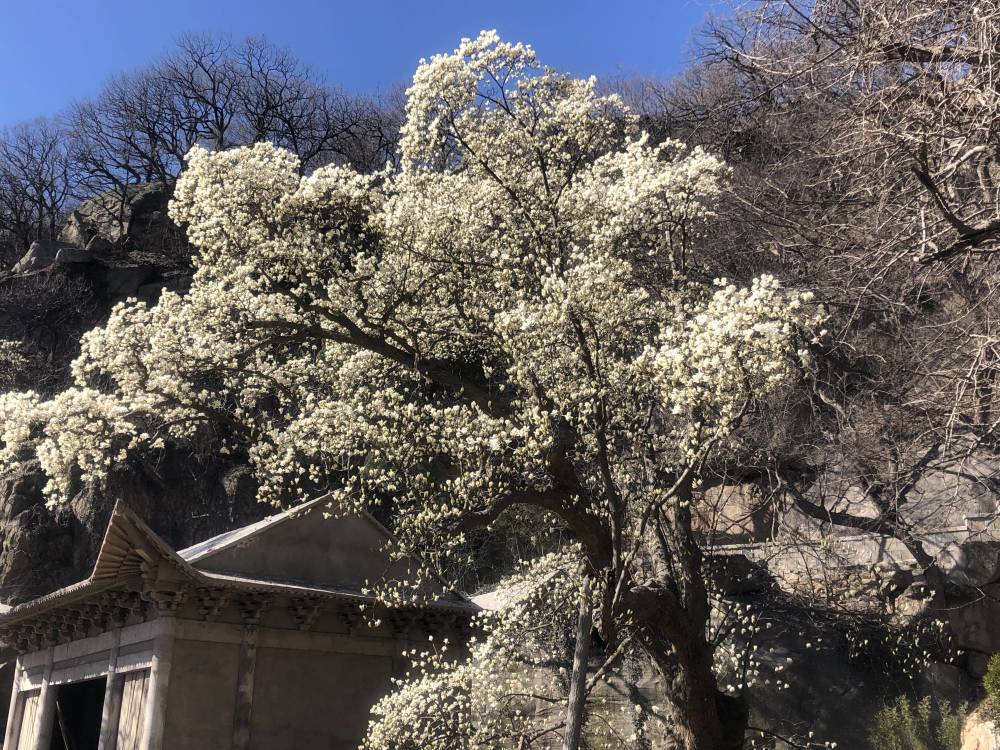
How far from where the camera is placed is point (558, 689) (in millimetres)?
16328

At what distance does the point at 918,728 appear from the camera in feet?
48.2

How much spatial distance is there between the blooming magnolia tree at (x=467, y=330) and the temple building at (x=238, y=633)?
72.2 inches

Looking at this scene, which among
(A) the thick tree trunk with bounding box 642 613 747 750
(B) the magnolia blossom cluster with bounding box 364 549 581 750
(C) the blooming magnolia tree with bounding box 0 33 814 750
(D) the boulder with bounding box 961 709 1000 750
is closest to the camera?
(A) the thick tree trunk with bounding box 642 613 747 750

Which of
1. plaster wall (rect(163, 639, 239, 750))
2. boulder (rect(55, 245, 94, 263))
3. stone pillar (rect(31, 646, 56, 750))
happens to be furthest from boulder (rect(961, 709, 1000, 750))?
boulder (rect(55, 245, 94, 263))

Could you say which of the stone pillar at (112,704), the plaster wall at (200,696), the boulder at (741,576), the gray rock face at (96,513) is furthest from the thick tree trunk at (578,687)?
the gray rock face at (96,513)

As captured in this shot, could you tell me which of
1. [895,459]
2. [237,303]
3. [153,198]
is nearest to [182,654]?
[237,303]

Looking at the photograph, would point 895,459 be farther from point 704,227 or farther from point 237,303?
point 237,303

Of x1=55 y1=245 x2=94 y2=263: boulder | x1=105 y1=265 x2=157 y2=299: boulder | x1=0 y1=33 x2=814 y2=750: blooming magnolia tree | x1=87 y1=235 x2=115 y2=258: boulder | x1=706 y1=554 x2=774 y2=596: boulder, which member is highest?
x1=87 y1=235 x2=115 y2=258: boulder

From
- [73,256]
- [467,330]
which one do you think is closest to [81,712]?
[467,330]

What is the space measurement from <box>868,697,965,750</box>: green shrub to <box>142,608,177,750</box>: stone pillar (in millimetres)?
11014

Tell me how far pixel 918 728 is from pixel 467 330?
9549 millimetres

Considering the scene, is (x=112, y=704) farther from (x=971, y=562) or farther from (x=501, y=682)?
(x=971, y=562)

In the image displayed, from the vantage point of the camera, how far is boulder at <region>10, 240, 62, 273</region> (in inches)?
1523

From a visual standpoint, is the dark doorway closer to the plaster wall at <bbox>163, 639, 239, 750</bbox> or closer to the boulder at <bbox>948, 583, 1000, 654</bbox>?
the plaster wall at <bbox>163, 639, 239, 750</bbox>
